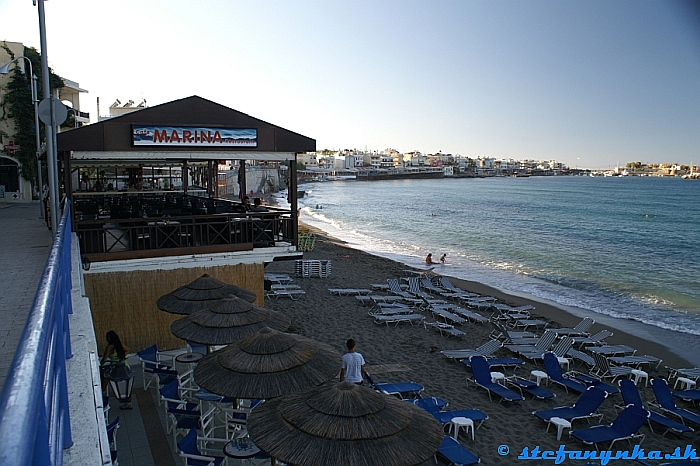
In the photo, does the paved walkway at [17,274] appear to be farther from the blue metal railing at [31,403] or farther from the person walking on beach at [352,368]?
the person walking on beach at [352,368]

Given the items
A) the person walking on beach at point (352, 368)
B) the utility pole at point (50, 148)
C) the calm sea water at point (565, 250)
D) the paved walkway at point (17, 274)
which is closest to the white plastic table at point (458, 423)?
the person walking on beach at point (352, 368)

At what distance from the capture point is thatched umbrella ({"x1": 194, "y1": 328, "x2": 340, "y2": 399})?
582 cm

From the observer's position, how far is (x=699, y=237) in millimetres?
46812

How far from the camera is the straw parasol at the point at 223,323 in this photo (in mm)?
7281

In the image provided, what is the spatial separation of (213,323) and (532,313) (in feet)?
46.4

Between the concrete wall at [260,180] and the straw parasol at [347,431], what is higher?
the concrete wall at [260,180]

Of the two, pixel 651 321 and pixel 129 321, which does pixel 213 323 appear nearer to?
pixel 129 321

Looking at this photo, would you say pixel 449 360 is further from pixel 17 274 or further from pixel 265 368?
pixel 17 274

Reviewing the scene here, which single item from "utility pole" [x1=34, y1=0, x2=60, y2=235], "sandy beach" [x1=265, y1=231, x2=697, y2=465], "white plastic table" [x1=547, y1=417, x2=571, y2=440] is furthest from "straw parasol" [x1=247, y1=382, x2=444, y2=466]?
"utility pole" [x1=34, y1=0, x2=60, y2=235]

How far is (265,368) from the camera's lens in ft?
19.5

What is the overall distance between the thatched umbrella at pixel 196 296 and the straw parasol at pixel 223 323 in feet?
1.77

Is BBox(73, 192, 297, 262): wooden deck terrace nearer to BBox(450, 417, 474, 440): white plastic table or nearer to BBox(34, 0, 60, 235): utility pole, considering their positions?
BBox(34, 0, 60, 235): utility pole

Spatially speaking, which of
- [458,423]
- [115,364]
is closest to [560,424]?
[458,423]

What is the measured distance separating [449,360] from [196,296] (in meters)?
6.49
